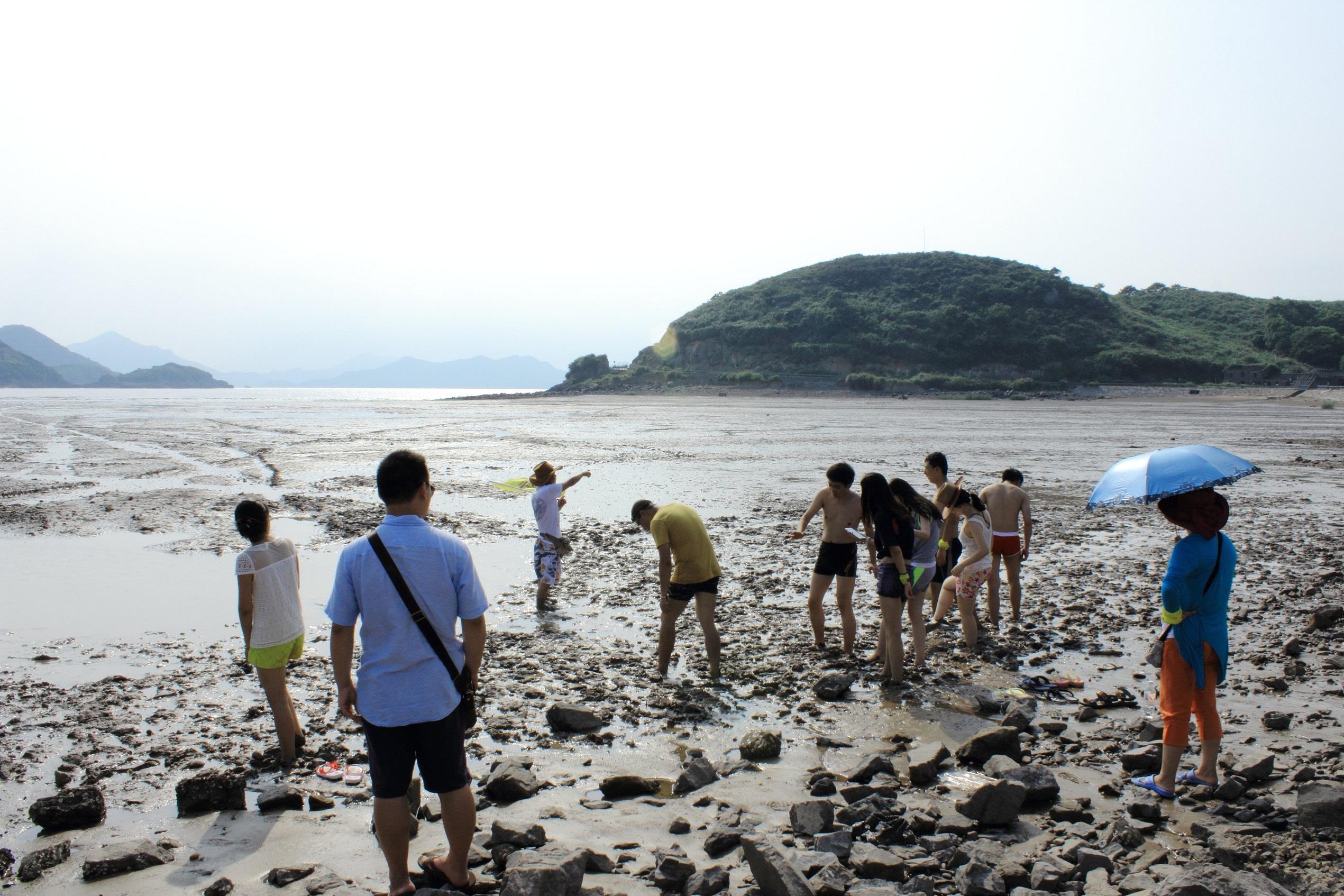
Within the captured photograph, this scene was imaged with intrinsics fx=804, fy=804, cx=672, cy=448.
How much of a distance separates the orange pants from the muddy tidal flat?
35 cm

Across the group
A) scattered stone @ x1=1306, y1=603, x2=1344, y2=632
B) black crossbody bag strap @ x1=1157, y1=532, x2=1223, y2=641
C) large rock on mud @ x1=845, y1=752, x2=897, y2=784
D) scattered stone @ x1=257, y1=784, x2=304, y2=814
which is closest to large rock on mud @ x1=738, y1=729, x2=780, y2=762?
large rock on mud @ x1=845, y1=752, x2=897, y2=784

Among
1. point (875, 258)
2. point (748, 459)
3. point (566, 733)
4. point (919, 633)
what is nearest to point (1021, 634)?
point (919, 633)

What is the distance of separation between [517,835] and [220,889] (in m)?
1.41

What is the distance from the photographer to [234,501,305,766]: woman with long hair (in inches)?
211

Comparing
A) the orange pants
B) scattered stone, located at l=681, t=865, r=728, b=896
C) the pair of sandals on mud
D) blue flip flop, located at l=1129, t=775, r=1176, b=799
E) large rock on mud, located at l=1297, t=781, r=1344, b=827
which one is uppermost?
the orange pants

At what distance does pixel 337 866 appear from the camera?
421 cm

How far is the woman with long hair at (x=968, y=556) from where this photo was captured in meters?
7.89

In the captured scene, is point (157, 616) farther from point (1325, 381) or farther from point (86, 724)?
point (1325, 381)

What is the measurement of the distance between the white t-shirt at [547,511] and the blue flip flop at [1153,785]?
642 centimetres

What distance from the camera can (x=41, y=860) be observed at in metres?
4.09

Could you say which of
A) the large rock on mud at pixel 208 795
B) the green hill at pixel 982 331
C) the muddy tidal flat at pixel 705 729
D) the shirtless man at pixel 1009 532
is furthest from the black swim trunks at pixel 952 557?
the green hill at pixel 982 331

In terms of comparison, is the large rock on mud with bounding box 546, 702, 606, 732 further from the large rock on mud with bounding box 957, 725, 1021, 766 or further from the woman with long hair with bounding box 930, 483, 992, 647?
the woman with long hair with bounding box 930, 483, 992, 647

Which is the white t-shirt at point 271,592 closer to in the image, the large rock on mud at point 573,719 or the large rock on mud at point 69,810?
the large rock on mud at point 69,810

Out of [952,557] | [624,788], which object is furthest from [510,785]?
[952,557]
